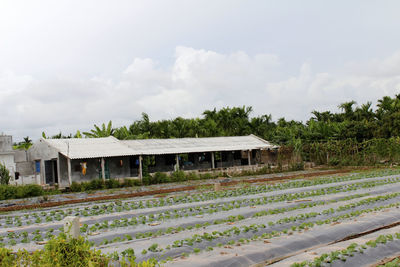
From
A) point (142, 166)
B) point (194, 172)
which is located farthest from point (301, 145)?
point (142, 166)

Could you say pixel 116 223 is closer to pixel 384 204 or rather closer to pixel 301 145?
pixel 384 204

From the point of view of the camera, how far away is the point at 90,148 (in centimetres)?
2700

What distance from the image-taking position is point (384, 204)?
480 inches

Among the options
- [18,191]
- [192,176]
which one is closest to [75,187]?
[18,191]

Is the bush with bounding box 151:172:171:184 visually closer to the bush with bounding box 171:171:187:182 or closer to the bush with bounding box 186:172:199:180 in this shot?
the bush with bounding box 171:171:187:182

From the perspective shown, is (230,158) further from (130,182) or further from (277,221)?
(277,221)

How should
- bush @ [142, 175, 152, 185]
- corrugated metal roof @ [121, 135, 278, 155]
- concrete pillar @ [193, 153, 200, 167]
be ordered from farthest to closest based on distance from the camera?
concrete pillar @ [193, 153, 200, 167] < corrugated metal roof @ [121, 135, 278, 155] < bush @ [142, 175, 152, 185]

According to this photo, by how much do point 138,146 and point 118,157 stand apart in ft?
6.48

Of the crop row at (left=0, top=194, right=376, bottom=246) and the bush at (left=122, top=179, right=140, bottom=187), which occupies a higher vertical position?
the bush at (left=122, top=179, right=140, bottom=187)

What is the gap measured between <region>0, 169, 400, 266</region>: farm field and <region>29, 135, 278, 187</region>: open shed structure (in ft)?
35.8

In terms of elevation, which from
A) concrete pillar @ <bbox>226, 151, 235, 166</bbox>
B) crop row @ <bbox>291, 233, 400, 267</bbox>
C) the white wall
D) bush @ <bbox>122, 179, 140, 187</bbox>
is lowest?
crop row @ <bbox>291, 233, 400, 267</bbox>

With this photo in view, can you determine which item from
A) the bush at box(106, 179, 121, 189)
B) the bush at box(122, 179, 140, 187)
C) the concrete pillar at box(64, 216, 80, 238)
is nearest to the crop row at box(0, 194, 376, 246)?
the concrete pillar at box(64, 216, 80, 238)

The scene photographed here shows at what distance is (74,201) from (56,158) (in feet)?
26.0

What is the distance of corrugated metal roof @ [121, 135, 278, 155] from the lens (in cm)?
2896
